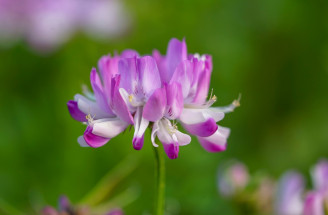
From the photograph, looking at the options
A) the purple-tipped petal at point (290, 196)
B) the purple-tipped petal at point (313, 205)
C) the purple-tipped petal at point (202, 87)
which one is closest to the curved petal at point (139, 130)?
the purple-tipped petal at point (202, 87)

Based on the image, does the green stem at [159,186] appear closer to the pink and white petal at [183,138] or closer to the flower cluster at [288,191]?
the pink and white petal at [183,138]

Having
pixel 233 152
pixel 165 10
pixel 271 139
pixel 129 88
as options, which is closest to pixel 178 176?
pixel 233 152

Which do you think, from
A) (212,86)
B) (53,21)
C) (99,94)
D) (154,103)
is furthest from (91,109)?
(53,21)

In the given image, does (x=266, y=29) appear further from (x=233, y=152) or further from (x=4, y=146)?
(x=4, y=146)

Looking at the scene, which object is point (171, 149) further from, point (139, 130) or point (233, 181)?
point (233, 181)

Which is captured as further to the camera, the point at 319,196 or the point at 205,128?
the point at 319,196

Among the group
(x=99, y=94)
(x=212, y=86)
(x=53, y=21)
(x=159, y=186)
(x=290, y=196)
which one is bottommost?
(x=212, y=86)

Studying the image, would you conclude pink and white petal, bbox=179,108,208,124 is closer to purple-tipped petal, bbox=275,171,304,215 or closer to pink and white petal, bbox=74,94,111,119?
pink and white petal, bbox=74,94,111,119
